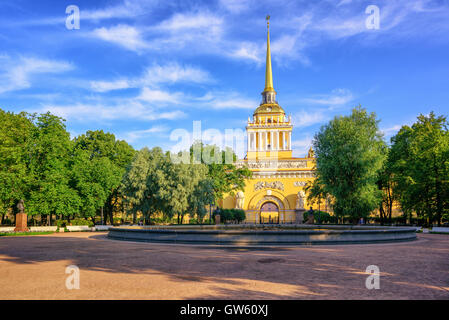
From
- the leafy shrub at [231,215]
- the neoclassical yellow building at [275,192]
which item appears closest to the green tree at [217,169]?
the leafy shrub at [231,215]

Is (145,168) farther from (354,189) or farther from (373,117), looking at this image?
(373,117)

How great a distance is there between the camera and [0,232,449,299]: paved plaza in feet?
25.0

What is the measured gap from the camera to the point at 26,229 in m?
31.7

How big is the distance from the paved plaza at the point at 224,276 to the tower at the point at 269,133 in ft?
184

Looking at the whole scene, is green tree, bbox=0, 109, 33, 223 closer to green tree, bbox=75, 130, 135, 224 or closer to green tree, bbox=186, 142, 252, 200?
green tree, bbox=75, 130, 135, 224

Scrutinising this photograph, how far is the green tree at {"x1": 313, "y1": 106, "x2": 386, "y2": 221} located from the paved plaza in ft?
57.4

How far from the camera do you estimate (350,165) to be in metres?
31.7

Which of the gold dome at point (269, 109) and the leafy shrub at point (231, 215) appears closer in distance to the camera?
the leafy shrub at point (231, 215)

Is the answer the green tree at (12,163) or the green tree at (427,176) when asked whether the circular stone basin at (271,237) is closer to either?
the green tree at (427,176)

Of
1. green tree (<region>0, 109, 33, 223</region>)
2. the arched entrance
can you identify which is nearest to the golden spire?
the arched entrance

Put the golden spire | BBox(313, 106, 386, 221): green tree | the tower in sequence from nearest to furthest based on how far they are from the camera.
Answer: BBox(313, 106, 386, 221): green tree < the tower < the golden spire

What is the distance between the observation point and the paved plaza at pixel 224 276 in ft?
25.0
